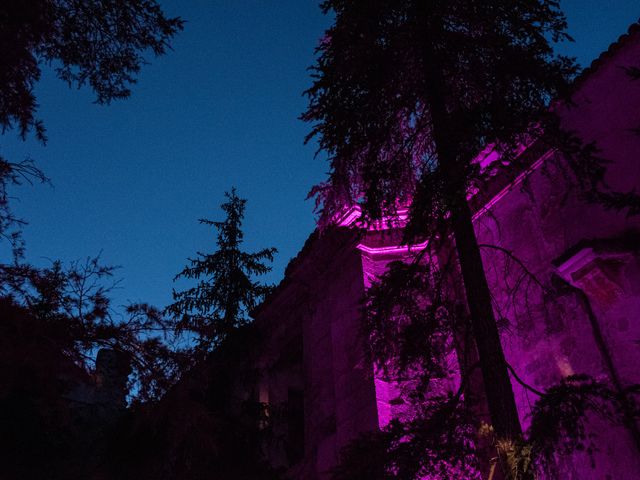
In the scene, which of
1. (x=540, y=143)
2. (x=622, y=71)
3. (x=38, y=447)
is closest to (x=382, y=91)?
(x=540, y=143)

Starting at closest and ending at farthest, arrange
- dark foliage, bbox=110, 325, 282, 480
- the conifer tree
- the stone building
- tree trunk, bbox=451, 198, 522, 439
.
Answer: tree trunk, bbox=451, 198, 522, 439
the conifer tree
the stone building
dark foliage, bbox=110, 325, 282, 480

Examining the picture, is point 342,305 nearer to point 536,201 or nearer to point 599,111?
point 536,201

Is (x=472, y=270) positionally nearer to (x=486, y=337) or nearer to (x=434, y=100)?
(x=486, y=337)

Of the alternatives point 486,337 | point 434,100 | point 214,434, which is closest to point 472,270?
point 486,337

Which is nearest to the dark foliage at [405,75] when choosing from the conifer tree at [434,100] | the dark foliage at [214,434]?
the conifer tree at [434,100]

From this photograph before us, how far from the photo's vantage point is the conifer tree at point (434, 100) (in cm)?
616

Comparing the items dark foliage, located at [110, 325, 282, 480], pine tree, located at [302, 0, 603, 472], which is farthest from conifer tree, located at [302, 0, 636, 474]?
dark foliage, located at [110, 325, 282, 480]

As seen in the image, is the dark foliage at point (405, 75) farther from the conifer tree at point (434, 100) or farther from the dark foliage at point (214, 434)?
the dark foliage at point (214, 434)

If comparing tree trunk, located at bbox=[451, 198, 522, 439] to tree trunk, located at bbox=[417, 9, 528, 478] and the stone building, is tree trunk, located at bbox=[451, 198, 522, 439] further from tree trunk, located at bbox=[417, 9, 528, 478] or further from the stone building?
the stone building

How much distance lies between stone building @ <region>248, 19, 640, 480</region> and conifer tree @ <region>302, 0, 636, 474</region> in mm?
603

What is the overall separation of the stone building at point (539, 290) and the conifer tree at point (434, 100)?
603mm

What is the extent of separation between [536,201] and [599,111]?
1.58m

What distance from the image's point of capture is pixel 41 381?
6.91 metres

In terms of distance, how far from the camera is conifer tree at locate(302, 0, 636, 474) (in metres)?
6.16
